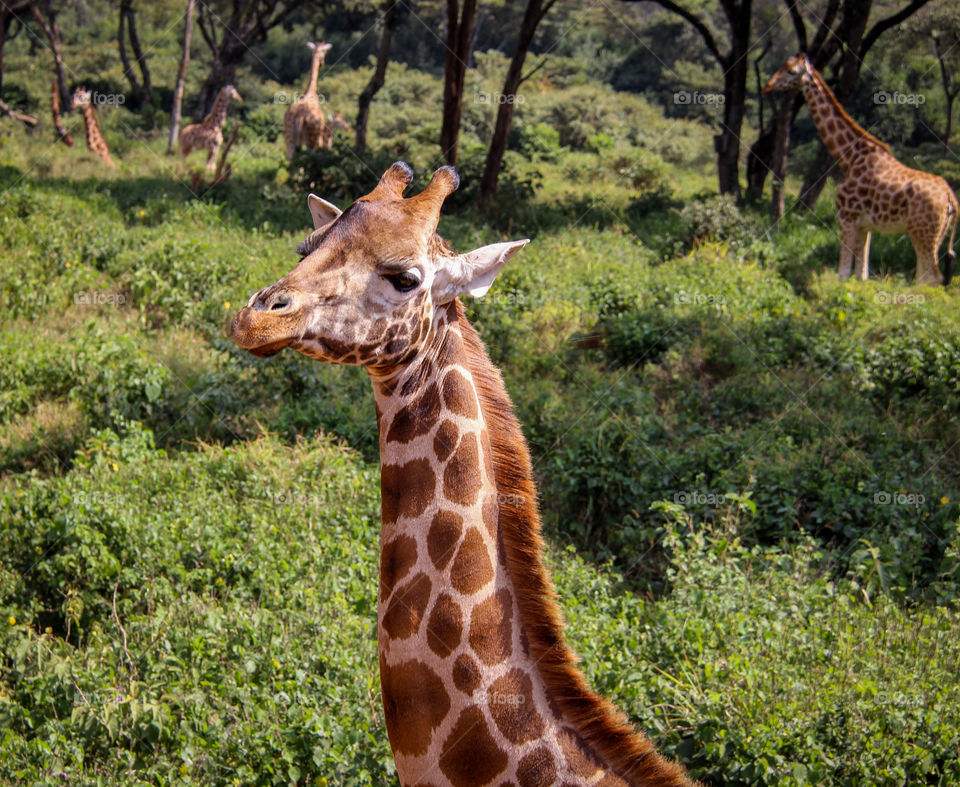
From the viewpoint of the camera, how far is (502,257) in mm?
2986

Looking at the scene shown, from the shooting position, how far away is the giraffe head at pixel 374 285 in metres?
Answer: 2.68

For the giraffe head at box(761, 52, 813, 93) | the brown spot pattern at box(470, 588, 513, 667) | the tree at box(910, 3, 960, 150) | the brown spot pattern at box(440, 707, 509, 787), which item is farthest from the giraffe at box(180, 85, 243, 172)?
the brown spot pattern at box(440, 707, 509, 787)

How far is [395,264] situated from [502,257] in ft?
1.17

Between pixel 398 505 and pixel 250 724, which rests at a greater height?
pixel 398 505

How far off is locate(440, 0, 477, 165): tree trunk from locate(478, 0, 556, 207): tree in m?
0.66

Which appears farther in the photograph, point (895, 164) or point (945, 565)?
point (895, 164)

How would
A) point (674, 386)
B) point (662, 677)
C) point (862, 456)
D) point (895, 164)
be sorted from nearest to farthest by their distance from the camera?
1. point (662, 677)
2. point (862, 456)
3. point (674, 386)
4. point (895, 164)

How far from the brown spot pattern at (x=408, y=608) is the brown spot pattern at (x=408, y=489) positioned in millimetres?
207

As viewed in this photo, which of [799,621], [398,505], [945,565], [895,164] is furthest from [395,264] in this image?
[895,164]

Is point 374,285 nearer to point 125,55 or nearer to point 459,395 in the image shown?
point 459,395

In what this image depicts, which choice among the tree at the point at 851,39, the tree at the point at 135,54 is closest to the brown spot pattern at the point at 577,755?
the tree at the point at 851,39

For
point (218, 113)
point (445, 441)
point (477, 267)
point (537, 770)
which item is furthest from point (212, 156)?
point (537, 770)

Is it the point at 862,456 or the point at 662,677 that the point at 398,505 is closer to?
the point at 662,677

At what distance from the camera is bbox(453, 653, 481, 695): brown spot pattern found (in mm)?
2721
